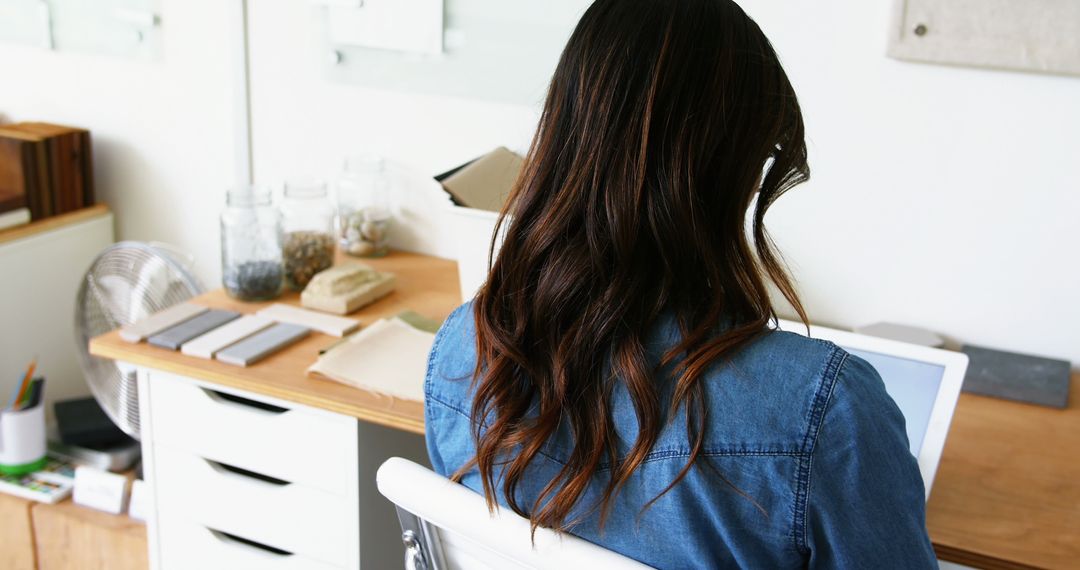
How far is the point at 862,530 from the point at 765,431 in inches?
4.5

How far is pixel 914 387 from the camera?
1206 mm

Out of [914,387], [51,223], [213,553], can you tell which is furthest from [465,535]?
[51,223]

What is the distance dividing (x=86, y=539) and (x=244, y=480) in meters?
0.60

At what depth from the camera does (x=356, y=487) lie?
4.67 feet

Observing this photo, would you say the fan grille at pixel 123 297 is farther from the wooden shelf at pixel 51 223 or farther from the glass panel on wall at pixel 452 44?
the glass panel on wall at pixel 452 44

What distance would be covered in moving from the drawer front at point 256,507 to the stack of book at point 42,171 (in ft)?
2.60

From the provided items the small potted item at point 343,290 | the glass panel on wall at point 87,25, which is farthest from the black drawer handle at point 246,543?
→ the glass panel on wall at point 87,25

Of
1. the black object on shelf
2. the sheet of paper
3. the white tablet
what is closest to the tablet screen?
the white tablet

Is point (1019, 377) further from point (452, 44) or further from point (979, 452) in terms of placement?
point (452, 44)

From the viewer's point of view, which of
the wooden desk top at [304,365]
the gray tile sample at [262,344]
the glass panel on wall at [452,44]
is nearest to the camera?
the wooden desk top at [304,365]

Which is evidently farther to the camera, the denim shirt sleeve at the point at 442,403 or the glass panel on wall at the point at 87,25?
the glass panel on wall at the point at 87,25

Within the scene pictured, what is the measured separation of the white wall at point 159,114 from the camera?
2.05 metres

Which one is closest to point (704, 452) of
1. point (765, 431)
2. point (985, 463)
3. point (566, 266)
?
point (765, 431)

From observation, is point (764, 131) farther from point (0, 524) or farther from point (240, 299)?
point (0, 524)
